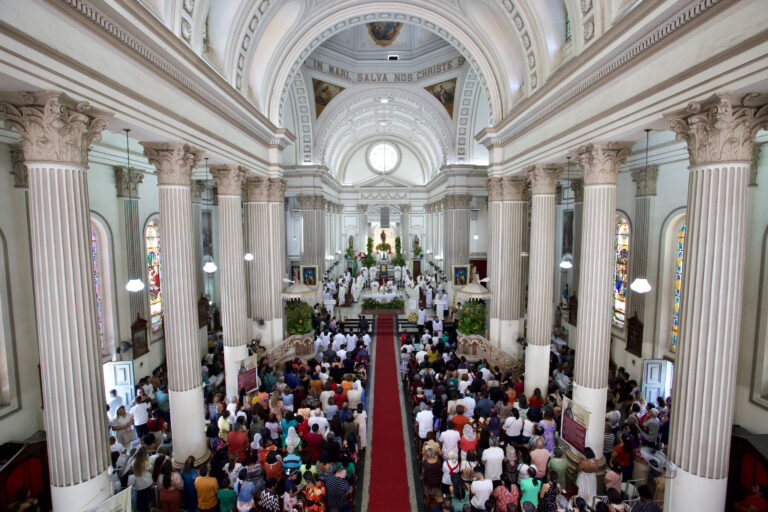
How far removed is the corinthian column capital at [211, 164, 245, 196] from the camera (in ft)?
31.9

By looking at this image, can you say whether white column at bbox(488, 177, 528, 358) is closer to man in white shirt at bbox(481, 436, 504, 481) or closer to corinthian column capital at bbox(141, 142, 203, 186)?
man in white shirt at bbox(481, 436, 504, 481)

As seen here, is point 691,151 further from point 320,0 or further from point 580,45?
point 320,0

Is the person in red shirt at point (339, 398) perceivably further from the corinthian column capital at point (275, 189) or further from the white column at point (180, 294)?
the corinthian column capital at point (275, 189)

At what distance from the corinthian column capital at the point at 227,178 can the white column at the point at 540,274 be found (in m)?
7.09

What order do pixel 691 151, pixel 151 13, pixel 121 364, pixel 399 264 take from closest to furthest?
pixel 691 151 < pixel 151 13 < pixel 121 364 < pixel 399 264

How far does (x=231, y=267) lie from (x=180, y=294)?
2864 millimetres

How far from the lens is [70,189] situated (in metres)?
4.58

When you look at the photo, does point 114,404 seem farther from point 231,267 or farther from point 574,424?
point 574,424

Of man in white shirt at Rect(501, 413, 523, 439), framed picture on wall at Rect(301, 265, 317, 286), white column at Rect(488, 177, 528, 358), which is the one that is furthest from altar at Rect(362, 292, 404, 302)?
man in white shirt at Rect(501, 413, 523, 439)

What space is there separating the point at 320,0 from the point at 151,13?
23.3ft

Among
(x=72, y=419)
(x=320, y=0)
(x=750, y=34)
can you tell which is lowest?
(x=72, y=419)

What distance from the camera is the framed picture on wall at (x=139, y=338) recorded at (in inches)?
424

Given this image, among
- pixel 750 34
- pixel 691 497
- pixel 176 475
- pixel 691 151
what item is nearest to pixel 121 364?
pixel 176 475

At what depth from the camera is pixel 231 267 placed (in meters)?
10.1
